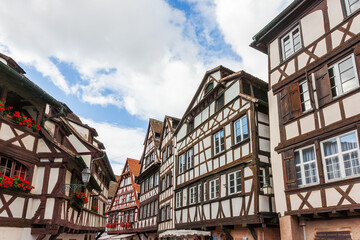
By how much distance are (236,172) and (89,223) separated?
34.7ft

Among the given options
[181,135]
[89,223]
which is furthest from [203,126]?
[89,223]

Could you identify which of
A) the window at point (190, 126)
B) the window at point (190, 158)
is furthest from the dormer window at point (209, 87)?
the window at point (190, 158)

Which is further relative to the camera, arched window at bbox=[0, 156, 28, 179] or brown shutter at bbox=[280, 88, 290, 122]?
brown shutter at bbox=[280, 88, 290, 122]

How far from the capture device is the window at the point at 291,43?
493 inches

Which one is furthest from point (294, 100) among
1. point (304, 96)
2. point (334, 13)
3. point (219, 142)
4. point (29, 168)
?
point (29, 168)

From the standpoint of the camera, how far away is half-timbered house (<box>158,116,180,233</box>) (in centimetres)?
2278

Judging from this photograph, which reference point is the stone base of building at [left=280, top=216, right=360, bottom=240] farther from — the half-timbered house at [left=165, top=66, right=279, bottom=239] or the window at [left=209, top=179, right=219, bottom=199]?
the window at [left=209, top=179, right=219, bottom=199]

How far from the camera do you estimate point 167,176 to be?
80.5 ft

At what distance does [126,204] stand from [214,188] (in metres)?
23.5

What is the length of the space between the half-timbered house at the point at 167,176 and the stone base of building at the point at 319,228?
455 inches

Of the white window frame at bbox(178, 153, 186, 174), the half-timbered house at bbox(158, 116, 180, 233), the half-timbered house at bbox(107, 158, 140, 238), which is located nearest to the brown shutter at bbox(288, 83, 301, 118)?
the white window frame at bbox(178, 153, 186, 174)

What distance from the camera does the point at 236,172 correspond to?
14562 mm

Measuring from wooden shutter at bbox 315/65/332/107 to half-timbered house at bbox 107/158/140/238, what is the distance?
25.7 meters

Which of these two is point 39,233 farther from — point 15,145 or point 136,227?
point 136,227
